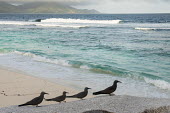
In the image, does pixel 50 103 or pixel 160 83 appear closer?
pixel 50 103

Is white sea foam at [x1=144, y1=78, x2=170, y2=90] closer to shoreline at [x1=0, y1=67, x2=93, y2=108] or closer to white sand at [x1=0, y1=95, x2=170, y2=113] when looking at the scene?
shoreline at [x1=0, y1=67, x2=93, y2=108]

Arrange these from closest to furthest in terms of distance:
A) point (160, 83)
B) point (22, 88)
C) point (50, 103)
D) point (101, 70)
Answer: point (50, 103) < point (22, 88) < point (160, 83) < point (101, 70)

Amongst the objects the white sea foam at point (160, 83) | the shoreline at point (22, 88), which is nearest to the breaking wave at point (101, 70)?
the white sea foam at point (160, 83)

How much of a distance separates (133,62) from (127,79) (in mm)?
3862

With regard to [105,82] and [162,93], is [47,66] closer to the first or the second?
[105,82]

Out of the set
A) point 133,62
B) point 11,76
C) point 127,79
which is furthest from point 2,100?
point 133,62

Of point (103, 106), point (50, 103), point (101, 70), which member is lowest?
point (101, 70)

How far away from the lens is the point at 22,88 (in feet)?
26.9

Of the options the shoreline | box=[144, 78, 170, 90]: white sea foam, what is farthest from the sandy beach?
box=[144, 78, 170, 90]: white sea foam

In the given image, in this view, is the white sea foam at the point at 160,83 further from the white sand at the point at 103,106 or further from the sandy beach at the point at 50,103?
the white sand at the point at 103,106

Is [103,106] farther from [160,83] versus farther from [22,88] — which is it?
[160,83]

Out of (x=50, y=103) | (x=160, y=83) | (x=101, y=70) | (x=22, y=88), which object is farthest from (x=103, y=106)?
(x=101, y=70)

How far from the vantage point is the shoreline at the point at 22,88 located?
7.00m

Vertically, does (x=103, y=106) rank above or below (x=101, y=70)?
above
